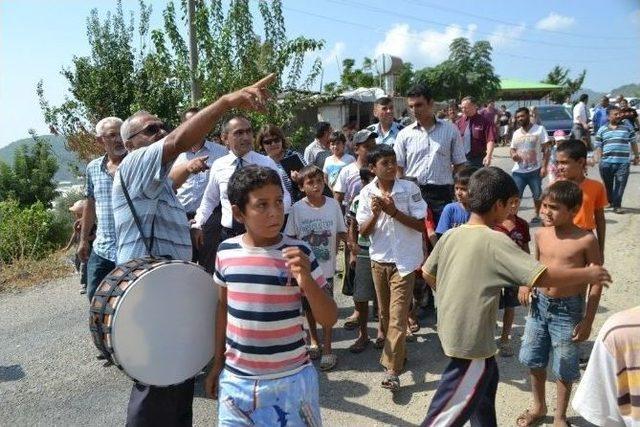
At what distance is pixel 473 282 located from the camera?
265 centimetres

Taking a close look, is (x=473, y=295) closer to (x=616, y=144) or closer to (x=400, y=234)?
(x=400, y=234)

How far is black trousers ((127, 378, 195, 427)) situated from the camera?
2.64 meters

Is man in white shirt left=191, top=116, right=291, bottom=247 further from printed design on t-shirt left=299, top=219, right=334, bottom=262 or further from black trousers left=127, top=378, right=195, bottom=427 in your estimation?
black trousers left=127, top=378, right=195, bottom=427

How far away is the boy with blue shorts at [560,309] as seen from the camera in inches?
124

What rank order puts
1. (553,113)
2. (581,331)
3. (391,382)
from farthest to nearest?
(553,113) → (391,382) → (581,331)

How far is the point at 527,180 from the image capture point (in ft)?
27.3

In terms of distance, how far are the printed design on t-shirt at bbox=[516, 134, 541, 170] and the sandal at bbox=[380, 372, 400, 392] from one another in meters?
5.35

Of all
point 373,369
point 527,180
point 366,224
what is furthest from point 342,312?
point 527,180

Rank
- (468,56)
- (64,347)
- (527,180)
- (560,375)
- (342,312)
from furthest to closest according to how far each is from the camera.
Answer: (468,56), (527,180), (342,312), (64,347), (560,375)

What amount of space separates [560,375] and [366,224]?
169 cm

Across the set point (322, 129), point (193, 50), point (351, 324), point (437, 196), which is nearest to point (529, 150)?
point (322, 129)

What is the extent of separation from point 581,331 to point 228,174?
278cm

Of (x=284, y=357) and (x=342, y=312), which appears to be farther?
(x=342, y=312)

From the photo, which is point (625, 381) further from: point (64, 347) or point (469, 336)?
point (64, 347)
